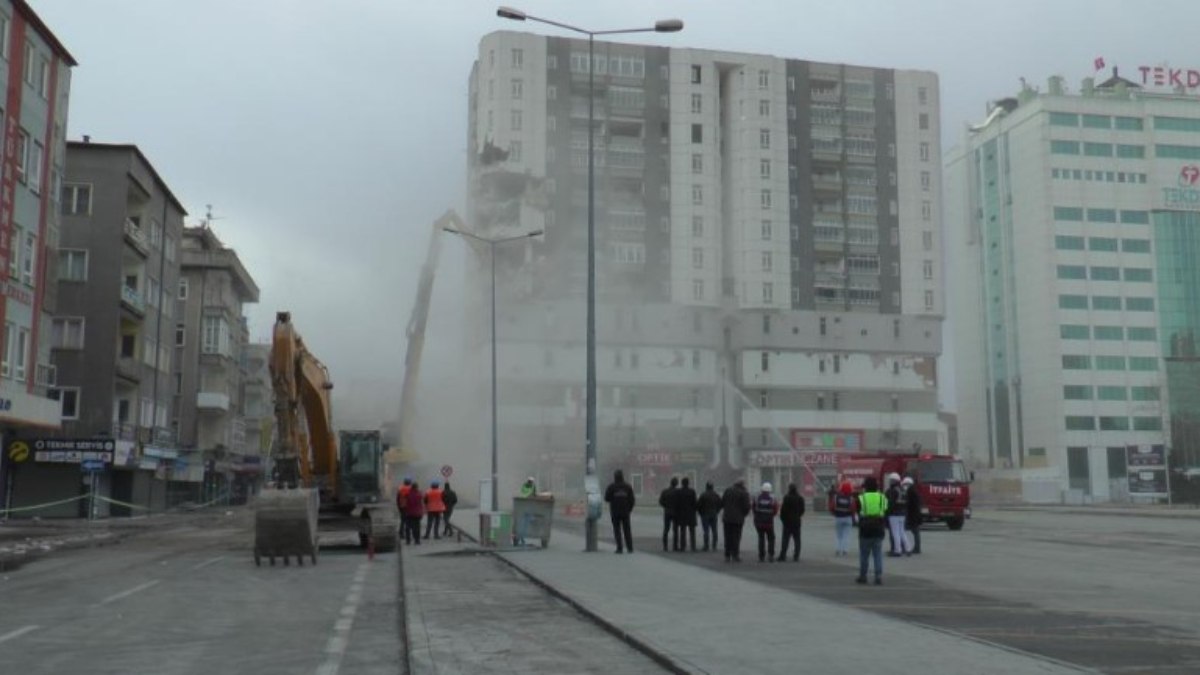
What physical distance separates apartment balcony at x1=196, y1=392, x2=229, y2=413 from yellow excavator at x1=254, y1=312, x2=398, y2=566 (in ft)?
128

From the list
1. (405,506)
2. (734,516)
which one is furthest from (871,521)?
(405,506)

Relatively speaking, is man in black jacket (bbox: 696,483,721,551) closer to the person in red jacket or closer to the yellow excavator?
the yellow excavator

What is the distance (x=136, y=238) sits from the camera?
165ft

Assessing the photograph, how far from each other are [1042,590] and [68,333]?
1699 inches

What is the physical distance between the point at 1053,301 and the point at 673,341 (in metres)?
45.8

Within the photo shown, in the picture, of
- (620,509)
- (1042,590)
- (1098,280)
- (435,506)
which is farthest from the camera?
(1098,280)

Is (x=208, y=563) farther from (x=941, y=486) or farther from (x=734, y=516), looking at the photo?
(x=941, y=486)

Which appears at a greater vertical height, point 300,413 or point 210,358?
point 210,358

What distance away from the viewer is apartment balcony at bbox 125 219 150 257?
48.9 metres

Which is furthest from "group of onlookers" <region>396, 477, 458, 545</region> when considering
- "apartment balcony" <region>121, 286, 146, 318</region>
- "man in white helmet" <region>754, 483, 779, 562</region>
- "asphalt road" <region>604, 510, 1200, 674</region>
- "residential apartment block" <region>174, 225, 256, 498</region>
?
"residential apartment block" <region>174, 225, 256, 498</region>

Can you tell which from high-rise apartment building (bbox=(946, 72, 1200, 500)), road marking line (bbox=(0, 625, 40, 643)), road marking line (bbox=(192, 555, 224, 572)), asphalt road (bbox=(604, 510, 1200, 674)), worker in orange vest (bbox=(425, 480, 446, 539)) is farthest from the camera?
high-rise apartment building (bbox=(946, 72, 1200, 500))

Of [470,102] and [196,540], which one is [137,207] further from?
[470,102]

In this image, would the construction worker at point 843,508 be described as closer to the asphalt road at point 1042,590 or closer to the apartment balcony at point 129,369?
the asphalt road at point 1042,590

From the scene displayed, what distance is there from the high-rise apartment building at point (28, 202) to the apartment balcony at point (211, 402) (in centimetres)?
2474
